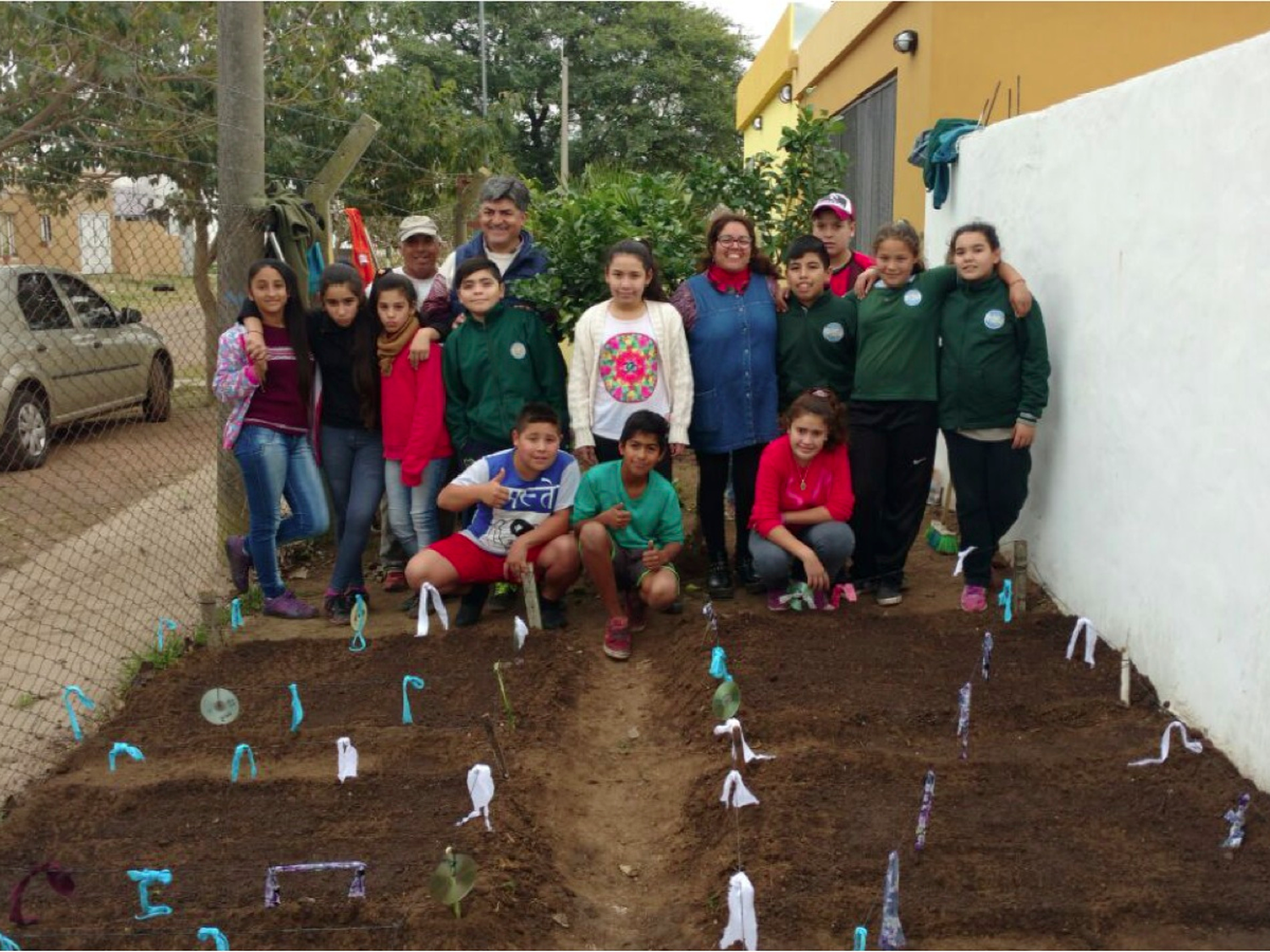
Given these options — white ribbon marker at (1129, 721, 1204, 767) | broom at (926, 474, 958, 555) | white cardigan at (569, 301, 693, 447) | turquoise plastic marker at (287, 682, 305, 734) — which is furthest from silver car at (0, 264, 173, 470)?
white ribbon marker at (1129, 721, 1204, 767)

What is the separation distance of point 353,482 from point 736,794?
2.83 m

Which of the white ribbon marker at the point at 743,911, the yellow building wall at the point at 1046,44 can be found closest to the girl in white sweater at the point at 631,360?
the white ribbon marker at the point at 743,911

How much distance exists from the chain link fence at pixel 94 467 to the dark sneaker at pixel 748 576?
2524 millimetres

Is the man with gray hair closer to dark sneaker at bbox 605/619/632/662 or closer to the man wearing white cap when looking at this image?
the man wearing white cap

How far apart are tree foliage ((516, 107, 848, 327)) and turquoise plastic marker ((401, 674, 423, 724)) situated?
6.22 ft

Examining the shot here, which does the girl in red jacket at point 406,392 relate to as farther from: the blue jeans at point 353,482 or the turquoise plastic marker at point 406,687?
the turquoise plastic marker at point 406,687

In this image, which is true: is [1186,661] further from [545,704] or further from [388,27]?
[388,27]

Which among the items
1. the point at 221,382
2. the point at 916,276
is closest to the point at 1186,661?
the point at 916,276

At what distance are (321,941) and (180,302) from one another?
448cm

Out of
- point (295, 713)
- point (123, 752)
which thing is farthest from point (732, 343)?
point (123, 752)

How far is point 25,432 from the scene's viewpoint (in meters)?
9.20

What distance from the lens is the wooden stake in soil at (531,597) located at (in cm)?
522

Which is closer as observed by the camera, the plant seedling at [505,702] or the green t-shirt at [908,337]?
the plant seedling at [505,702]

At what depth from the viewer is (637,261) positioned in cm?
530
